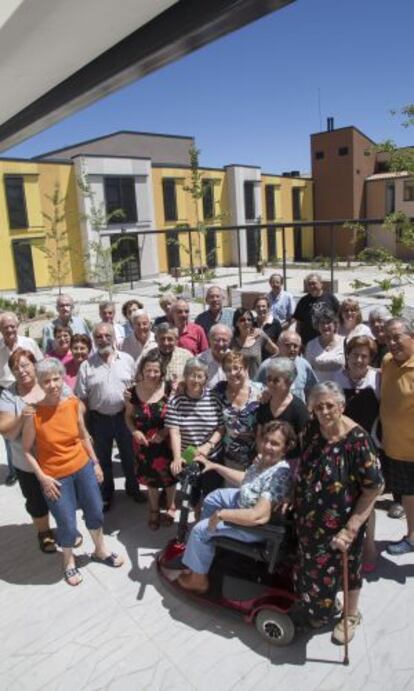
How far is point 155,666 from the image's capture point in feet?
9.13

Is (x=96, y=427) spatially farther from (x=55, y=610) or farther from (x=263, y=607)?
(x=263, y=607)

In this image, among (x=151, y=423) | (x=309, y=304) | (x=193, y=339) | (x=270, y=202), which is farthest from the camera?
(x=270, y=202)

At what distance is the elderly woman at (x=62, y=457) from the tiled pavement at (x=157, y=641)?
1.00 feet

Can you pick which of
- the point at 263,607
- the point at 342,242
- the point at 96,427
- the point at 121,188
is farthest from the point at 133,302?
the point at 342,242

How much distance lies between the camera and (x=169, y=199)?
32562mm

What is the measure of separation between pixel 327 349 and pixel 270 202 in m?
37.1

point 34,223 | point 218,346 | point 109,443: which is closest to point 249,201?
point 34,223

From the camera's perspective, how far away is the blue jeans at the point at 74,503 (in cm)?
338

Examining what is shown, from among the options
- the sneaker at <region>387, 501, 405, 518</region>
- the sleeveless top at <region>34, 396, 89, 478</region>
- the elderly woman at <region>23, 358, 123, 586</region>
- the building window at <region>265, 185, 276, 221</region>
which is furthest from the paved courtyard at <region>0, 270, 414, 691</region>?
the building window at <region>265, 185, 276, 221</region>

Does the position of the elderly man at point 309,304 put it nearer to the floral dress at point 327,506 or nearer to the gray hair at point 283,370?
the gray hair at point 283,370

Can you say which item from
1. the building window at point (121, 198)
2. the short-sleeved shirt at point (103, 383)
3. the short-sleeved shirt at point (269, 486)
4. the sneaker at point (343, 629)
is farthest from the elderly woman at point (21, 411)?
the building window at point (121, 198)

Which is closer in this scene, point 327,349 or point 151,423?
point 151,423

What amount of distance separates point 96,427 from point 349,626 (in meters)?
2.45

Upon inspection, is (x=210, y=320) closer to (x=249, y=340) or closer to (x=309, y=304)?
(x=249, y=340)
